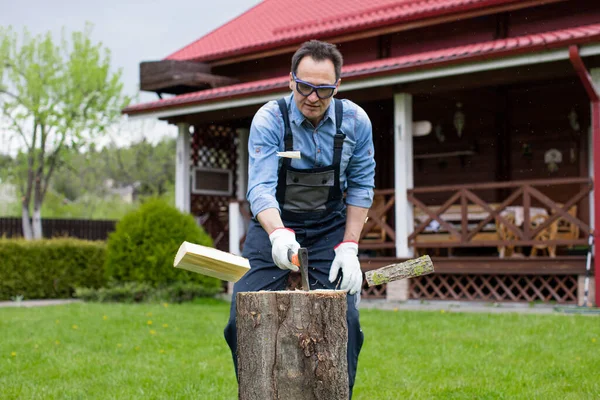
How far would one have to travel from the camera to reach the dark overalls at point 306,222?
3818mm

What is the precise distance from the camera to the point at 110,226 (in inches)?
998

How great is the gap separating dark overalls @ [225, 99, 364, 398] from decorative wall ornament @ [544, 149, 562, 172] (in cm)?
962

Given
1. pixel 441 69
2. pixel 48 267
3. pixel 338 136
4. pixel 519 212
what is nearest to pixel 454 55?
pixel 441 69

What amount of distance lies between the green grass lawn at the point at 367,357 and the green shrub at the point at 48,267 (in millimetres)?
4096

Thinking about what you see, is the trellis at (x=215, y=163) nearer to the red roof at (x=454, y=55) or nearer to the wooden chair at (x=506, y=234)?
the red roof at (x=454, y=55)

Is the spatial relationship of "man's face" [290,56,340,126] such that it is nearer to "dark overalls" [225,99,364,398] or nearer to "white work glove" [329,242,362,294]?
"dark overalls" [225,99,364,398]

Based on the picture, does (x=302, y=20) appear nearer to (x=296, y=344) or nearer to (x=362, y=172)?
(x=362, y=172)

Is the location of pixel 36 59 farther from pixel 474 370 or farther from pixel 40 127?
pixel 474 370

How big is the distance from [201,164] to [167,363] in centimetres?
902

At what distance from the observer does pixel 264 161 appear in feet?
12.1

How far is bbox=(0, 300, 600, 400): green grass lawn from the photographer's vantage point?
5.23m

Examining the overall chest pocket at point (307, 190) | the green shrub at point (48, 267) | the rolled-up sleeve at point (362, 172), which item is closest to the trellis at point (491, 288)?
the green shrub at point (48, 267)

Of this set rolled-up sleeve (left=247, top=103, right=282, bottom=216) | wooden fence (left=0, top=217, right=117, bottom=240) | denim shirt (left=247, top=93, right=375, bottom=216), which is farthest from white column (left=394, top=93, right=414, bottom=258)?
wooden fence (left=0, top=217, right=117, bottom=240)

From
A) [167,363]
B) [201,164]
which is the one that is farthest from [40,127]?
[167,363]
